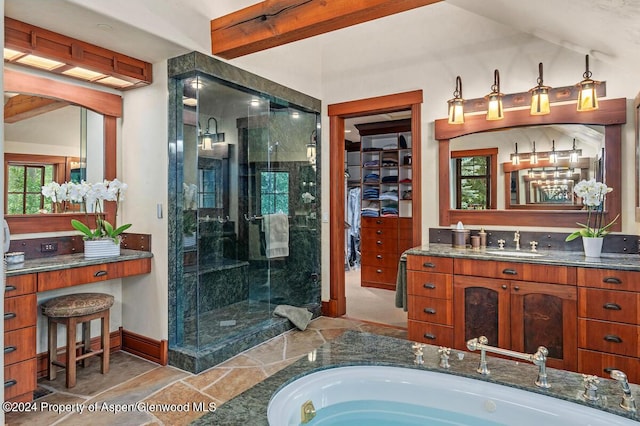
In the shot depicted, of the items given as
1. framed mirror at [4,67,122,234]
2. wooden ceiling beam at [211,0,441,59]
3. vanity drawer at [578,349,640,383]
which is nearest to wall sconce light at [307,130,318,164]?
wooden ceiling beam at [211,0,441,59]

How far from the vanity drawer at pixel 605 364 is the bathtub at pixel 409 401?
44.4 inches

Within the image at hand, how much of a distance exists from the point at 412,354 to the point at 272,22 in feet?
7.59

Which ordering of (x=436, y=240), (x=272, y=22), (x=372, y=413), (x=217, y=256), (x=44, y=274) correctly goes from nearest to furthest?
1. (x=372, y=413)
2. (x=44, y=274)
3. (x=272, y=22)
4. (x=436, y=240)
5. (x=217, y=256)

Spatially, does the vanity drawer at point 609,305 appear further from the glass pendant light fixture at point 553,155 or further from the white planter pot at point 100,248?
the white planter pot at point 100,248

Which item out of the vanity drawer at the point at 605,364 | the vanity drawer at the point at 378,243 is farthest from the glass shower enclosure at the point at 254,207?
the vanity drawer at the point at 605,364

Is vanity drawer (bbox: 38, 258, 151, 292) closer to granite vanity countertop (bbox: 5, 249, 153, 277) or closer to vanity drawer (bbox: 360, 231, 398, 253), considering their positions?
granite vanity countertop (bbox: 5, 249, 153, 277)

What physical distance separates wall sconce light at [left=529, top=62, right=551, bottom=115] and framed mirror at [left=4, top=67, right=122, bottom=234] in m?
3.48

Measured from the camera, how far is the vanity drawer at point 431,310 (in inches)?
119

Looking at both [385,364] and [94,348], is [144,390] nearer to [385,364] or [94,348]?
[94,348]

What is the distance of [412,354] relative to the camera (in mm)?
2012

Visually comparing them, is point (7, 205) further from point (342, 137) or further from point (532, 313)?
point (532, 313)

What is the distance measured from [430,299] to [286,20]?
2369 millimetres

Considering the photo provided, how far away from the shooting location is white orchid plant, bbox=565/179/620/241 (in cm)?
282

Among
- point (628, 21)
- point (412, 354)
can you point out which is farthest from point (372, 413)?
point (628, 21)
